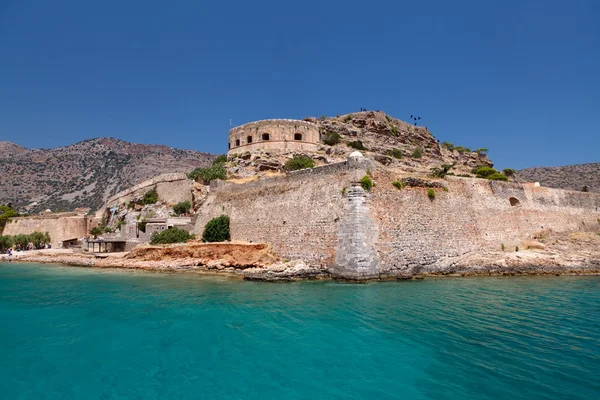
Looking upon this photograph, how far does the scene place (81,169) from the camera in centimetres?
8281

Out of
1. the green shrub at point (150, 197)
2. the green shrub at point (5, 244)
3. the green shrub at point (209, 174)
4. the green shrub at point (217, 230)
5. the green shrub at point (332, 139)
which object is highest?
the green shrub at point (332, 139)

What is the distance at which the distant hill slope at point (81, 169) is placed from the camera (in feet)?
233

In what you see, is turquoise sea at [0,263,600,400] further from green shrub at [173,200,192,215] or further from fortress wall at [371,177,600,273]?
green shrub at [173,200,192,215]

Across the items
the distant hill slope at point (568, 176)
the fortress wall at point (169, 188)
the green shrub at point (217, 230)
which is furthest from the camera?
the distant hill slope at point (568, 176)

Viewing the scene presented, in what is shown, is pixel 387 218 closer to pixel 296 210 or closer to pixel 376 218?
pixel 376 218

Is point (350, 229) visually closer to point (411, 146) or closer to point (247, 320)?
point (247, 320)

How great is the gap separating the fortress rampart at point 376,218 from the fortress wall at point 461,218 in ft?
0.16

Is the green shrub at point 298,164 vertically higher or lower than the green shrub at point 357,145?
lower

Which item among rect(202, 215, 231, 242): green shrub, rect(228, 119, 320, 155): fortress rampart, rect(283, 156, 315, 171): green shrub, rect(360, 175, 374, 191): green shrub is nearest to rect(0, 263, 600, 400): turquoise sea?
rect(360, 175, 374, 191): green shrub

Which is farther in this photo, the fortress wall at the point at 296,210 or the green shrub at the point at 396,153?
the green shrub at the point at 396,153

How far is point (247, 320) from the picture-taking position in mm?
9891

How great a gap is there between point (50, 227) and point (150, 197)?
13.4 m

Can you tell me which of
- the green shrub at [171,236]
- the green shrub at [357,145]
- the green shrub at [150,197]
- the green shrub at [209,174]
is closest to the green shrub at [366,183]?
the green shrub at [171,236]

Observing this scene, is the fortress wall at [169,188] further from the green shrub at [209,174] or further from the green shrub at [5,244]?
the green shrub at [5,244]
